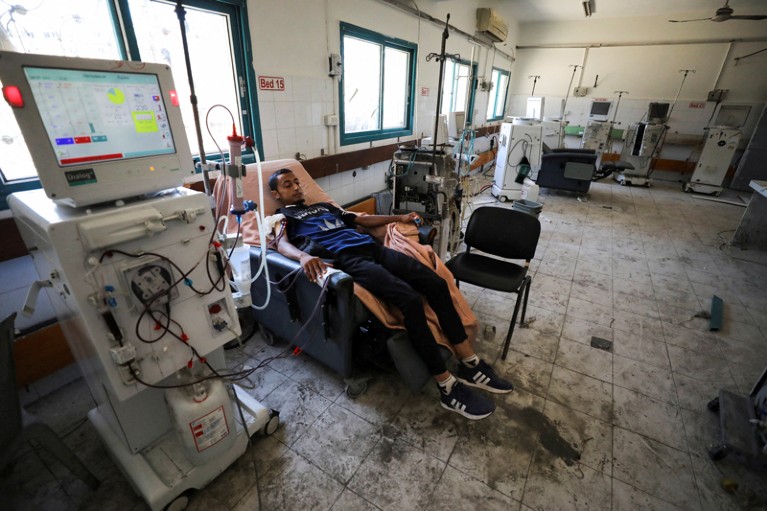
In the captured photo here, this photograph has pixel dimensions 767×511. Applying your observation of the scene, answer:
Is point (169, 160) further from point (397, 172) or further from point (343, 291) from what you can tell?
point (397, 172)

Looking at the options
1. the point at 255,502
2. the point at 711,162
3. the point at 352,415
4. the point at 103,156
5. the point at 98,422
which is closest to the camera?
the point at 103,156

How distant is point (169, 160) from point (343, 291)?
788 mm

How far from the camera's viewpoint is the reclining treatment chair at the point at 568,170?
201 inches

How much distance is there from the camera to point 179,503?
1244 millimetres

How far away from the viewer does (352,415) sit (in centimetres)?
168

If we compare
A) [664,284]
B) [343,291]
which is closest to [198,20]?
[343,291]

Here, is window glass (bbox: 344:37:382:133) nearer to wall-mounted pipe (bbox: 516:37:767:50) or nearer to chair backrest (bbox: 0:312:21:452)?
chair backrest (bbox: 0:312:21:452)

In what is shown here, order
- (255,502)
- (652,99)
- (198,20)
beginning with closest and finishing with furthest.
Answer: (255,502) → (198,20) → (652,99)

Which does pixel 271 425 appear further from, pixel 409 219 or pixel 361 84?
pixel 361 84

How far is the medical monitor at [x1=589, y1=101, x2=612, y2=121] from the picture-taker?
250 inches

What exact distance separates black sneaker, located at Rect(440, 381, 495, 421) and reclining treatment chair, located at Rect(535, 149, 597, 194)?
4635 mm

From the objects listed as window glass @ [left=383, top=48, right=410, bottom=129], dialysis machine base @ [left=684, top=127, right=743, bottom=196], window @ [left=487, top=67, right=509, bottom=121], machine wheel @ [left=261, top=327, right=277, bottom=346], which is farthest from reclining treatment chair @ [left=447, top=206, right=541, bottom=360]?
window @ [left=487, top=67, right=509, bottom=121]

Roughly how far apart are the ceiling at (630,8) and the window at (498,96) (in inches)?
43.7

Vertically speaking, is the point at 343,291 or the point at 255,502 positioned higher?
the point at 343,291
